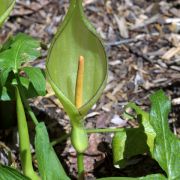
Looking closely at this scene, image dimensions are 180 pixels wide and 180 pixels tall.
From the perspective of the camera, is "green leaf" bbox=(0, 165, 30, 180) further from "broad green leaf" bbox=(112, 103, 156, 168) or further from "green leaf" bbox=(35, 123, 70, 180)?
"broad green leaf" bbox=(112, 103, 156, 168)

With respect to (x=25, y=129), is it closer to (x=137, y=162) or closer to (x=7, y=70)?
(x=7, y=70)

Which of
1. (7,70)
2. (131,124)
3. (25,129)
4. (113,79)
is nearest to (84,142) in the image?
(25,129)

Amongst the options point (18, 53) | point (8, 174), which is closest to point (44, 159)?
point (8, 174)

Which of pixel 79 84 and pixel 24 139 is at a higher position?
pixel 79 84

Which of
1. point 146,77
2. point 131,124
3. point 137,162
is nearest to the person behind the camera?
point 137,162

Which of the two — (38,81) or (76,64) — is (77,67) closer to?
(76,64)

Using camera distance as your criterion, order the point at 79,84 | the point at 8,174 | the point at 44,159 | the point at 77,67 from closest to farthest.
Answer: the point at 8,174 → the point at 44,159 → the point at 79,84 → the point at 77,67
